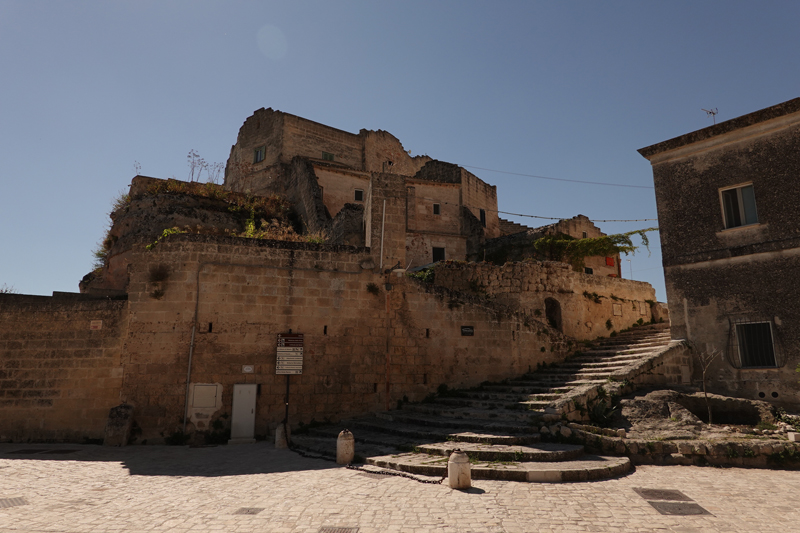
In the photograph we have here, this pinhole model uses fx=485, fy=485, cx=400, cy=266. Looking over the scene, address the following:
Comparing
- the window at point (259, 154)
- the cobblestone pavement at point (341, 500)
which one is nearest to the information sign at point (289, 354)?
the cobblestone pavement at point (341, 500)

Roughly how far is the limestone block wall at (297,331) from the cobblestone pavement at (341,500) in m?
2.75

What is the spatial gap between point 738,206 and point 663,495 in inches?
326

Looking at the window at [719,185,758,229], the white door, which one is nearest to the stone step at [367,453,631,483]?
the white door

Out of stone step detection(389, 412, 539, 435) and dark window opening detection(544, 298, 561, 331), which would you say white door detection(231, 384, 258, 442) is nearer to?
stone step detection(389, 412, 539, 435)

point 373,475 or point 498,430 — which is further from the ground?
point 498,430

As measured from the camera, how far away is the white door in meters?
11.0

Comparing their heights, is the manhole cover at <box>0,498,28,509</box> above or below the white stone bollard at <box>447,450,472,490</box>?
below

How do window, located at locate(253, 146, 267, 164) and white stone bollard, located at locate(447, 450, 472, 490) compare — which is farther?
window, located at locate(253, 146, 267, 164)

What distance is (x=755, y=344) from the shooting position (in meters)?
11.2

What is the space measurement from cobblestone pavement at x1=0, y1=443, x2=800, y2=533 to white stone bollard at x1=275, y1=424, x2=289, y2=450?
5.16 ft

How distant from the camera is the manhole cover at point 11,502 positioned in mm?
5948

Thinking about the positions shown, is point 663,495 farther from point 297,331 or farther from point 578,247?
point 578,247

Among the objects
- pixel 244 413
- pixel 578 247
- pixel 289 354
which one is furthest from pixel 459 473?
pixel 578 247

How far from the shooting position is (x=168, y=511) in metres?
5.74
